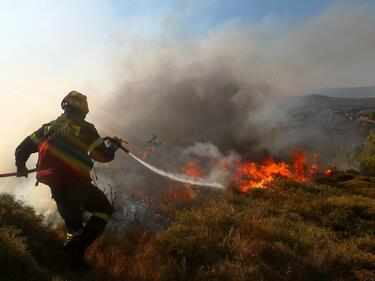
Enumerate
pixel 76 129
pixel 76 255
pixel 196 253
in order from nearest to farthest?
pixel 76 255 < pixel 76 129 < pixel 196 253

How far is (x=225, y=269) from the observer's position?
5.29 metres

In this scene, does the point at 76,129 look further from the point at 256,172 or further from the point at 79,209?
the point at 256,172

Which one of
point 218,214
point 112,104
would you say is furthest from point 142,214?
point 112,104

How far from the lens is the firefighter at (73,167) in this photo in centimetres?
519

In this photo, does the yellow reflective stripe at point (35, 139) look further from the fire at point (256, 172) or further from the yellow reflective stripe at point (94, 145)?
the fire at point (256, 172)

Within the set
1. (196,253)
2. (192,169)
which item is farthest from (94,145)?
(192,169)

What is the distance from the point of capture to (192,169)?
2012 cm

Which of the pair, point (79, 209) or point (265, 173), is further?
point (265, 173)

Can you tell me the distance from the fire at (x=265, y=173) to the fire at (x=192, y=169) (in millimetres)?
1864

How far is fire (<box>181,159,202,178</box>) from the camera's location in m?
19.5

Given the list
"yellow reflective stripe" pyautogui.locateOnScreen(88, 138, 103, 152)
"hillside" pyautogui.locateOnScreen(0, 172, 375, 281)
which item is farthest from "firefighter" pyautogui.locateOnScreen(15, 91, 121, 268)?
"hillside" pyautogui.locateOnScreen(0, 172, 375, 281)

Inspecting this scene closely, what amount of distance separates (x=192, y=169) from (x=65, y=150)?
1506 centimetres

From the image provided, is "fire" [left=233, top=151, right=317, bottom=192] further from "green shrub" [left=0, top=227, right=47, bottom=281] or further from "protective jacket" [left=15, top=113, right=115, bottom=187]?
"green shrub" [left=0, top=227, right=47, bottom=281]

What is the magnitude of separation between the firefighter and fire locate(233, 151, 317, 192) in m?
11.8
